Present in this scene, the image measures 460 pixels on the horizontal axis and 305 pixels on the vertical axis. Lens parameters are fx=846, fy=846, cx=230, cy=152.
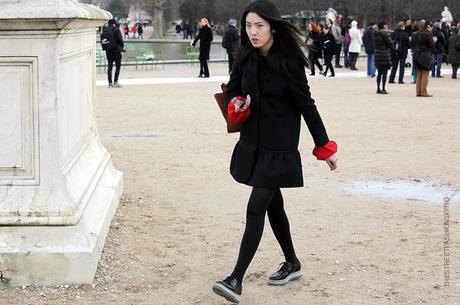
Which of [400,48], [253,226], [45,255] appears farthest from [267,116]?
[400,48]

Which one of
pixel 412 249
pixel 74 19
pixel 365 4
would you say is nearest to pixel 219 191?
pixel 412 249

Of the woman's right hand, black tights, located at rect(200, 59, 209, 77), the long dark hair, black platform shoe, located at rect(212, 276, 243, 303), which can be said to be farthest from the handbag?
black tights, located at rect(200, 59, 209, 77)

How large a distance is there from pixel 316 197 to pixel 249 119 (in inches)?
127

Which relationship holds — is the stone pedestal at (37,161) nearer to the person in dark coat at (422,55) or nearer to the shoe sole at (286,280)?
the shoe sole at (286,280)

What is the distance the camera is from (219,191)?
27.9 feet

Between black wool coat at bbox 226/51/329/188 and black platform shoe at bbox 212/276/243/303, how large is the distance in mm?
597

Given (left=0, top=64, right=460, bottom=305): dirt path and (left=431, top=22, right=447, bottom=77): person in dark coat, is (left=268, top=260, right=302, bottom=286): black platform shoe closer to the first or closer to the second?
(left=0, top=64, right=460, bottom=305): dirt path

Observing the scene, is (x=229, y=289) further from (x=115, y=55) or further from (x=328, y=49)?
(x=328, y=49)

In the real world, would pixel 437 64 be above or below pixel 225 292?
above

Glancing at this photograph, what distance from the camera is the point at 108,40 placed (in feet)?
71.0

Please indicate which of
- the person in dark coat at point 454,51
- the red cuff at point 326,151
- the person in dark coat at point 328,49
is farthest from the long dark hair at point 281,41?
the person in dark coat at point 328,49

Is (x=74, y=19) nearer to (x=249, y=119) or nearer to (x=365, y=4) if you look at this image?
(x=249, y=119)

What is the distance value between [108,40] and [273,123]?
1710 centimetres

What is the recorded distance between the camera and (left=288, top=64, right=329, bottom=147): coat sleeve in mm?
5074
